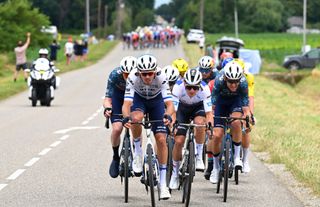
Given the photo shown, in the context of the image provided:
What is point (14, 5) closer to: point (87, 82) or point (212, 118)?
point (87, 82)

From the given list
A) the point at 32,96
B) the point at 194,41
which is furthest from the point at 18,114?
the point at 194,41

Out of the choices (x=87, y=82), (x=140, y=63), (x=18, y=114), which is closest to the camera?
(x=140, y=63)

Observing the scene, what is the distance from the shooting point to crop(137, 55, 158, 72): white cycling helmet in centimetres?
1074

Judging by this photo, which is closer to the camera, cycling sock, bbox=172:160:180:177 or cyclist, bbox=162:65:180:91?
cycling sock, bbox=172:160:180:177

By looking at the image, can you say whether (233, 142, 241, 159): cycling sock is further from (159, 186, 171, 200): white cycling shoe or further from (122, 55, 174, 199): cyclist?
(159, 186, 171, 200): white cycling shoe

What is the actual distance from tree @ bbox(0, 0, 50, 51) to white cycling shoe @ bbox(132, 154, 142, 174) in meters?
43.7

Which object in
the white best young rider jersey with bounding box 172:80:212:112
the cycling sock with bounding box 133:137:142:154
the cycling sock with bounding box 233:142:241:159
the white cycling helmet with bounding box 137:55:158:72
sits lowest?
the cycling sock with bounding box 233:142:241:159

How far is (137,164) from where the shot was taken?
11516 mm

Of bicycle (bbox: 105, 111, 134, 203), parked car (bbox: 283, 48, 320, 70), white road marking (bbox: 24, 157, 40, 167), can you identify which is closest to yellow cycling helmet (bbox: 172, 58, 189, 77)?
bicycle (bbox: 105, 111, 134, 203)

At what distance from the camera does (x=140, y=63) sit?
425 inches

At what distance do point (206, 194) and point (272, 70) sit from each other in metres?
45.7

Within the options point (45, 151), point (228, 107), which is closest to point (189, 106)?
point (228, 107)

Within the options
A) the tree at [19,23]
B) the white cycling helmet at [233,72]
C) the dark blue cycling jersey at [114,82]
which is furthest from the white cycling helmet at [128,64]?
the tree at [19,23]

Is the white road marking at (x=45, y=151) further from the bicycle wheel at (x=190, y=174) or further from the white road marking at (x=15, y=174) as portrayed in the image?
the bicycle wheel at (x=190, y=174)
